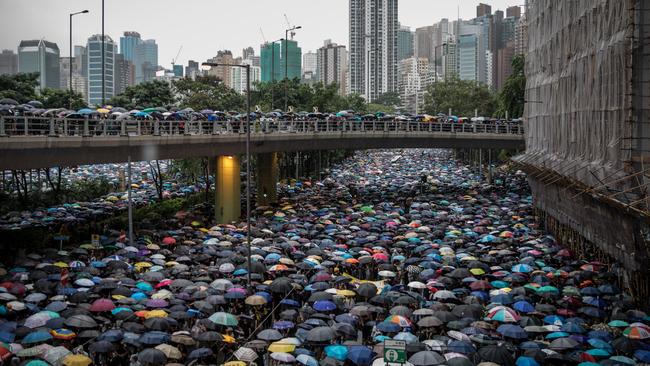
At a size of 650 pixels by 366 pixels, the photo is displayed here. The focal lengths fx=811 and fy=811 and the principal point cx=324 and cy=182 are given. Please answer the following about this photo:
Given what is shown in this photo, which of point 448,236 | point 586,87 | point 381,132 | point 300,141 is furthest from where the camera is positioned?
point 381,132

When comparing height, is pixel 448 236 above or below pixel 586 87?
below

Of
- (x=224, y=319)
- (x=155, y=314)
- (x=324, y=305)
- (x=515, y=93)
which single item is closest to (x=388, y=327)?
(x=324, y=305)

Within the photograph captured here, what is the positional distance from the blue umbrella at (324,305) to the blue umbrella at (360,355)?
434 cm

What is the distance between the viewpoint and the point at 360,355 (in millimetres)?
18781

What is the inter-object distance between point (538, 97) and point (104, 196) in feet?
113

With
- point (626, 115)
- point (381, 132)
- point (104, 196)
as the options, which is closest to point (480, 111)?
point (381, 132)

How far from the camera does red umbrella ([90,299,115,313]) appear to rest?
22.9 meters

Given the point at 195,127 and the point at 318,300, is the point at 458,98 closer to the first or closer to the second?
the point at 195,127

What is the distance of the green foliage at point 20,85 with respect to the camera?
63816 millimetres

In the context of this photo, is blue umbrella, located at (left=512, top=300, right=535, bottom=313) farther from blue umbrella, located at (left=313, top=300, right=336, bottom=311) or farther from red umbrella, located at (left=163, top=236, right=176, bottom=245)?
red umbrella, located at (left=163, top=236, right=176, bottom=245)

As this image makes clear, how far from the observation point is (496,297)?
24.5 metres

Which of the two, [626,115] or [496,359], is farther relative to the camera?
[626,115]

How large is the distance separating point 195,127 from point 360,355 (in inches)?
1161

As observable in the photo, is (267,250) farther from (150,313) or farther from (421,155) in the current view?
(421,155)
